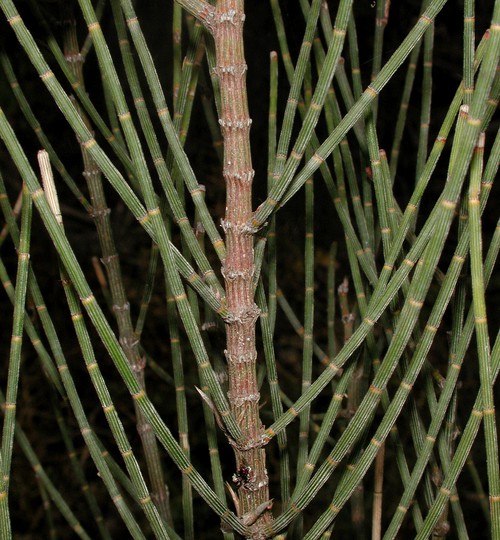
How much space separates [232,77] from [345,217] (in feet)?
0.73

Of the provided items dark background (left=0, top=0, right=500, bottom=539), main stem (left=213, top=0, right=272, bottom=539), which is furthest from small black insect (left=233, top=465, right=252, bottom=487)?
dark background (left=0, top=0, right=500, bottom=539)

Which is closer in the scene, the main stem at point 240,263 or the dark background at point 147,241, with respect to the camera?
the main stem at point 240,263

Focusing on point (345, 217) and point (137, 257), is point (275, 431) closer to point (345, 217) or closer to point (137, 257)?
point (345, 217)

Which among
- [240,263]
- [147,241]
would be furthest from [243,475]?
[147,241]

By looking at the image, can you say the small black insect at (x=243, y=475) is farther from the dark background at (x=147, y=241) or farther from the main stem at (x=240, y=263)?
the dark background at (x=147, y=241)

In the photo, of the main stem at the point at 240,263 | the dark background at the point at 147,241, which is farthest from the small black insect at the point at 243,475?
the dark background at the point at 147,241

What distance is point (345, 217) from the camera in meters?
0.69

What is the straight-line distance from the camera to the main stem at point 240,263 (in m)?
0.52

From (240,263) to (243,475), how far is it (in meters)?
0.19

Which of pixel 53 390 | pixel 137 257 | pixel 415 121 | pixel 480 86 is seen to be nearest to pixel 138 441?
pixel 137 257

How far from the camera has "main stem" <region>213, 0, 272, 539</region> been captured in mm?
516

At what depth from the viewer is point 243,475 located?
0.60m

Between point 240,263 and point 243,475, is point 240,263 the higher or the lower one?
the higher one

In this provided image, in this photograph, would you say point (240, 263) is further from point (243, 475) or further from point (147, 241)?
point (147, 241)
